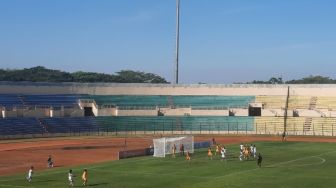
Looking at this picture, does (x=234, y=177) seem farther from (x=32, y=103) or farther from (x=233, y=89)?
(x=233, y=89)

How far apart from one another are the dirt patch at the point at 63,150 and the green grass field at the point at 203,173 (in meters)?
5.53

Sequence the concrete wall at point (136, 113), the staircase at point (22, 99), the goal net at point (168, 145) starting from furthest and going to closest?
the concrete wall at point (136, 113)
the staircase at point (22, 99)
the goal net at point (168, 145)

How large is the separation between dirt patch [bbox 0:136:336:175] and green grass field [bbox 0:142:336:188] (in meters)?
5.53

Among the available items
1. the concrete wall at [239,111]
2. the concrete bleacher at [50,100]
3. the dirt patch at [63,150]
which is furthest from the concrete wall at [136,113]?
the dirt patch at [63,150]

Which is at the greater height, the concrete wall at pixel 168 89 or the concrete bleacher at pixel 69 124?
the concrete wall at pixel 168 89

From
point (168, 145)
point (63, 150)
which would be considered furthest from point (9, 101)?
point (168, 145)

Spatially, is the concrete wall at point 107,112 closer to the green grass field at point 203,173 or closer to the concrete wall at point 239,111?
the concrete wall at point 239,111

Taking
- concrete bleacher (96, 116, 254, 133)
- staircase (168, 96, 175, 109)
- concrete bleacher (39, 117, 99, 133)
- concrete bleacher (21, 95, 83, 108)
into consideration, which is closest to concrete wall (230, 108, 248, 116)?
concrete bleacher (96, 116, 254, 133)

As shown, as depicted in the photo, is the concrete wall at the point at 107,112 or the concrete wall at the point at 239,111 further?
the concrete wall at the point at 239,111

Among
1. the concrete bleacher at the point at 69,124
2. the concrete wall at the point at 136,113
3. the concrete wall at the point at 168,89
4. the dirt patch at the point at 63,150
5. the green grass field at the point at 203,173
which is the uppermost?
the concrete wall at the point at 168,89

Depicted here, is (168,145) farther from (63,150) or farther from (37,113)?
(37,113)

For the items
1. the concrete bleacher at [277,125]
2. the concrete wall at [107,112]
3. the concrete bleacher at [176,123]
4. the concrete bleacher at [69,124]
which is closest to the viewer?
the concrete bleacher at [69,124]

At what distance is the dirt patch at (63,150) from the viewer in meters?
62.7

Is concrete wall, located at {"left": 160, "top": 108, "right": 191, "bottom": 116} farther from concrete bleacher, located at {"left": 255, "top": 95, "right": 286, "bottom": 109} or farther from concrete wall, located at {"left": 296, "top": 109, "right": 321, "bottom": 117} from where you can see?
concrete wall, located at {"left": 296, "top": 109, "right": 321, "bottom": 117}
